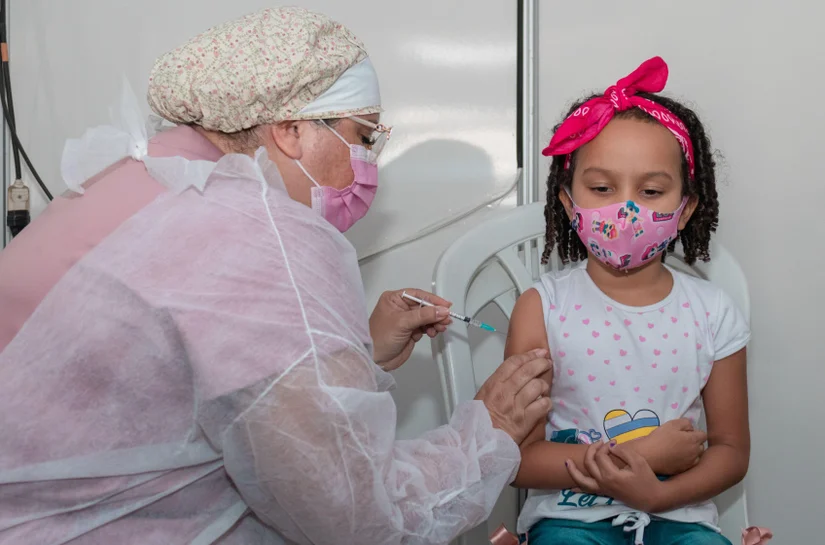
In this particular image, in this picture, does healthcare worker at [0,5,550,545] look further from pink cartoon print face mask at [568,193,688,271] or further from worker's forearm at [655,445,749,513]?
pink cartoon print face mask at [568,193,688,271]

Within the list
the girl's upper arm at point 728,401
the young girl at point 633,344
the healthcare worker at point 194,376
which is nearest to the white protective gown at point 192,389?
the healthcare worker at point 194,376

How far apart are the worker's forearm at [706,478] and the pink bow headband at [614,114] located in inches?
19.8

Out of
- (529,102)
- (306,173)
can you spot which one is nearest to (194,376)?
(306,173)

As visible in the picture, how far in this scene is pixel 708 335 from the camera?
1479 mm

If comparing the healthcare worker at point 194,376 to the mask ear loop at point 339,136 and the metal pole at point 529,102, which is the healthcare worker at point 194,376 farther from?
the metal pole at point 529,102

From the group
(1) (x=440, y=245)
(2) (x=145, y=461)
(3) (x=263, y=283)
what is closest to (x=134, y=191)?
(3) (x=263, y=283)

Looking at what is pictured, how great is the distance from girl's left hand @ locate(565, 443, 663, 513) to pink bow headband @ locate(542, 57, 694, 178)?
0.53 metres

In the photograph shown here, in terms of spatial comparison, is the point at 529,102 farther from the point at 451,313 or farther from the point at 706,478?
the point at 706,478

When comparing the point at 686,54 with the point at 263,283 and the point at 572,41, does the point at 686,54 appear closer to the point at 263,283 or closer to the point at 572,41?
the point at 572,41

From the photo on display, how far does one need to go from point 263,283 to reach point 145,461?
269 mm

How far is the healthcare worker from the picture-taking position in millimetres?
958

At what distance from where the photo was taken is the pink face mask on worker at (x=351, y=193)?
1302mm

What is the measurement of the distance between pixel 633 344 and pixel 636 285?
0.41 ft

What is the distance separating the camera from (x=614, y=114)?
1.48 meters
